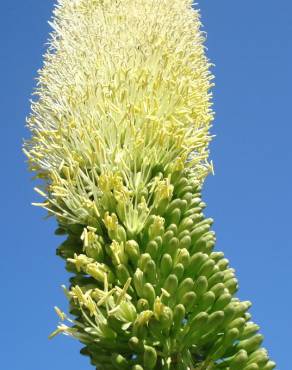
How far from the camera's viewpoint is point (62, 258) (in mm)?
3904

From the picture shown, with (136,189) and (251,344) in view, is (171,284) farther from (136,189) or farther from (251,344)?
(136,189)

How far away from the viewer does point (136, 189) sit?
3.78 m

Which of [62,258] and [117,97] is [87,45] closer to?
[117,97]

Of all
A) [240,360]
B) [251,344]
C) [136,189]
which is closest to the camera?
[240,360]

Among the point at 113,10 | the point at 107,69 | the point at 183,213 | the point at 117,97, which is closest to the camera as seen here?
the point at 183,213

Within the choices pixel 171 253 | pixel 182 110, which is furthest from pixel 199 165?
pixel 171 253

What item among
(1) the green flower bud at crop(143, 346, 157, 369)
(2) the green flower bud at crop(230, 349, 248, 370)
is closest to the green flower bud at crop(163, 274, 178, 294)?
(1) the green flower bud at crop(143, 346, 157, 369)

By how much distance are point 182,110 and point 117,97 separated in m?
0.47

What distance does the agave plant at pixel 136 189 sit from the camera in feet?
10.6

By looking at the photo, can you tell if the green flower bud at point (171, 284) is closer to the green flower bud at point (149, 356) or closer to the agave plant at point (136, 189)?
the agave plant at point (136, 189)

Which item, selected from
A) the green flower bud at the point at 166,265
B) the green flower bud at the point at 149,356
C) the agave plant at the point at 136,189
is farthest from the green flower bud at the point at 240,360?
the green flower bud at the point at 166,265

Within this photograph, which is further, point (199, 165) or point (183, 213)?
point (199, 165)

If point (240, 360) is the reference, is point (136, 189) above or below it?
above

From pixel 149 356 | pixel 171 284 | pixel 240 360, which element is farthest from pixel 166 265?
pixel 240 360
